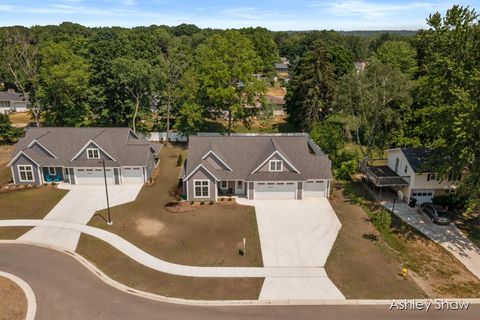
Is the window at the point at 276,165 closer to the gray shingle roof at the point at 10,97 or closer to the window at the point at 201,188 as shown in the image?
the window at the point at 201,188

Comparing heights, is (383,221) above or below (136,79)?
below

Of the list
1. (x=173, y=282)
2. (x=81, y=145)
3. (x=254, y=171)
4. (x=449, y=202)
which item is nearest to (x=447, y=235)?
(x=449, y=202)

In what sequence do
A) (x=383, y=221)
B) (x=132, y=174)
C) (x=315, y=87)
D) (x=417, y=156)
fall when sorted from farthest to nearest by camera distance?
(x=315, y=87)
(x=132, y=174)
(x=417, y=156)
(x=383, y=221)

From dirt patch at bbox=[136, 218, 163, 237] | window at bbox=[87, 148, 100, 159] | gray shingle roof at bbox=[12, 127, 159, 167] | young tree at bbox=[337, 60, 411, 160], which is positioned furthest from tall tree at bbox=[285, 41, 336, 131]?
dirt patch at bbox=[136, 218, 163, 237]

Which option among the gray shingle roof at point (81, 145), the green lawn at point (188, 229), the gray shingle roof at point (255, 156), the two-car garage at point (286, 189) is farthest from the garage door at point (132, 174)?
the two-car garage at point (286, 189)

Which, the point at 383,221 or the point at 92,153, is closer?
the point at 383,221

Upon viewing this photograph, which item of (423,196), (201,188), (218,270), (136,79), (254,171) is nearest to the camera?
(218,270)

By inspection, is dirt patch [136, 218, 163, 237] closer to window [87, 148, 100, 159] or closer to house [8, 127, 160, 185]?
house [8, 127, 160, 185]

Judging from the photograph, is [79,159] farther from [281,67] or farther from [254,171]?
[281,67]
